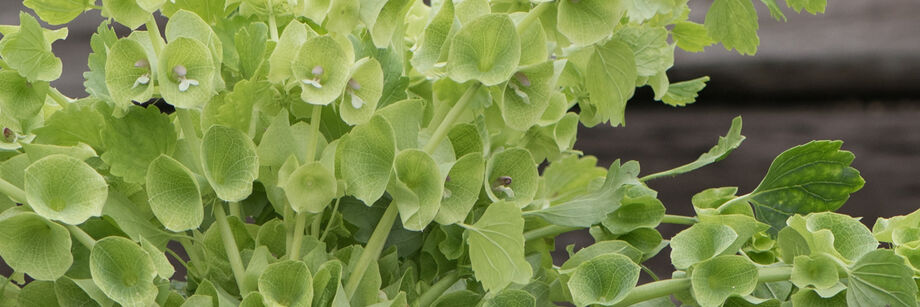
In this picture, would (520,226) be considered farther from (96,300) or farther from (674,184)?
(674,184)

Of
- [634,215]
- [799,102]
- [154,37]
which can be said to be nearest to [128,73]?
[154,37]

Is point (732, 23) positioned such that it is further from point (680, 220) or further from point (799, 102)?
point (799, 102)

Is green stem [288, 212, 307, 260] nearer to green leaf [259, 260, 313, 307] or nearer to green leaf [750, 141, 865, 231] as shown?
green leaf [259, 260, 313, 307]

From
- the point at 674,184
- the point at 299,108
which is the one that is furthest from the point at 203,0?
the point at 674,184

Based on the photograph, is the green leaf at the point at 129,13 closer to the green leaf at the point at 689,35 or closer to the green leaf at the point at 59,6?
the green leaf at the point at 59,6

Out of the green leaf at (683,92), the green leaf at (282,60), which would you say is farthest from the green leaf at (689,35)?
the green leaf at (282,60)

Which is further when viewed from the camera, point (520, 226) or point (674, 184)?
point (674, 184)

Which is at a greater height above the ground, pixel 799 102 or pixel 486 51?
pixel 486 51

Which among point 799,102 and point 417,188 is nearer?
point 417,188
